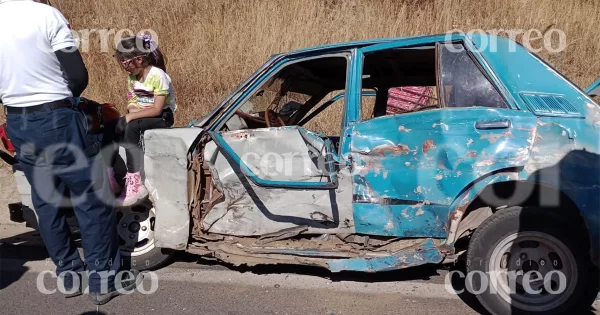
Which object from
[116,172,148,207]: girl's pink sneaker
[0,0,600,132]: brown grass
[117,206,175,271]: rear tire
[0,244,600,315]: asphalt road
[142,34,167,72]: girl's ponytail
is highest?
[0,0,600,132]: brown grass

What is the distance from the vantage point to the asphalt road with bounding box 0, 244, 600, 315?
387 centimetres

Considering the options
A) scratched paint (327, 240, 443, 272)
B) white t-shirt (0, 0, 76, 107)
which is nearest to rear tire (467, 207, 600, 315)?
scratched paint (327, 240, 443, 272)

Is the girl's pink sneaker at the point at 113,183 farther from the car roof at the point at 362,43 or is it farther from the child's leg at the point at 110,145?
the car roof at the point at 362,43

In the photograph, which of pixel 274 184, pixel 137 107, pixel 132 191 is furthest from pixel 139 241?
pixel 274 184

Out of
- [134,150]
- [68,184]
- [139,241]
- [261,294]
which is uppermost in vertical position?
[134,150]

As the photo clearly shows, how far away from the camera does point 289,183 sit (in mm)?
3922

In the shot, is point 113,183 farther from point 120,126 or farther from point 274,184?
point 274,184

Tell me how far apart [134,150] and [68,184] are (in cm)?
63

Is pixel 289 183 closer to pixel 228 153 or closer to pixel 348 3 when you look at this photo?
pixel 228 153

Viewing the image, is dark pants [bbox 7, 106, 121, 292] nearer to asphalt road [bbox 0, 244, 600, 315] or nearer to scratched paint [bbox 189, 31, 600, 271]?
asphalt road [bbox 0, 244, 600, 315]

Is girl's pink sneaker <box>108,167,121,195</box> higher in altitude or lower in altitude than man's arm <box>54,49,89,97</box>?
lower

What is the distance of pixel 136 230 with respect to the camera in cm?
462

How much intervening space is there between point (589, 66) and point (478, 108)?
5678 millimetres

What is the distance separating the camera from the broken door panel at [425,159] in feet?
11.6
